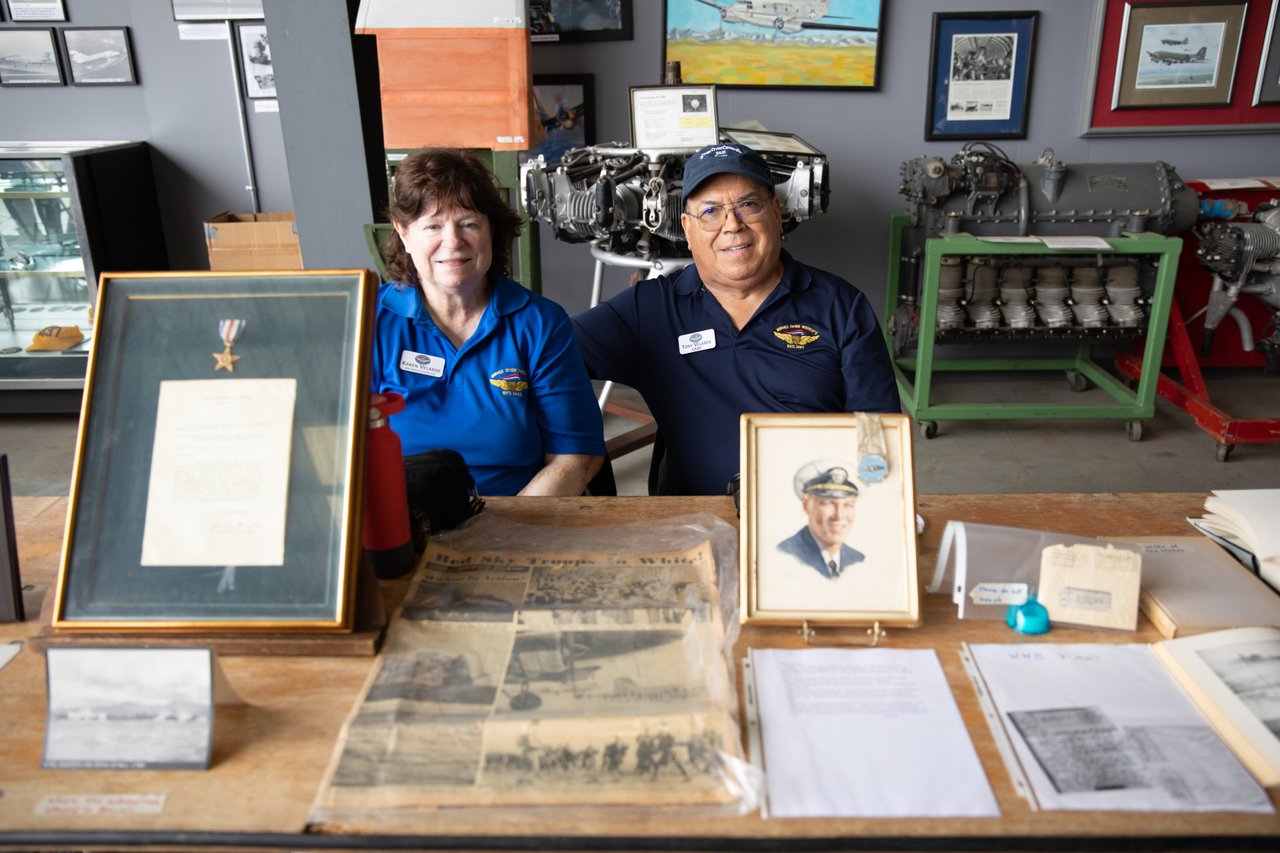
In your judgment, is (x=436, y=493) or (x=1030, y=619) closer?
(x=1030, y=619)

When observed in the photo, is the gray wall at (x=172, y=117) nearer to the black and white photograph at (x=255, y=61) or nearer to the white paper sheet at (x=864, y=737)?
the black and white photograph at (x=255, y=61)

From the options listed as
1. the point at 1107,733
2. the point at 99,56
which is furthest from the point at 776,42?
the point at 1107,733

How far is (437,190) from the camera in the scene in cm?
165

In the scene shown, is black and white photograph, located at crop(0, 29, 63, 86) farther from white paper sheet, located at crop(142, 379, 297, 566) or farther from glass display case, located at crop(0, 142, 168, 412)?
white paper sheet, located at crop(142, 379, 297, 566)

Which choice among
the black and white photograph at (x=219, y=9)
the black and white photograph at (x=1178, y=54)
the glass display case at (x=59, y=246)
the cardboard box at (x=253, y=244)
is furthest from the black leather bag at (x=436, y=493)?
the black and white photograph at (x=1178, y=54)

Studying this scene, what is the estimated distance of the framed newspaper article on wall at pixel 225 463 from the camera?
1.01m

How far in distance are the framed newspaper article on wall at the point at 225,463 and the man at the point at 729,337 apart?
917 millimetres

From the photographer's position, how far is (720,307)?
1909mm

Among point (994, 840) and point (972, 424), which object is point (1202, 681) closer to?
point (994, 840)

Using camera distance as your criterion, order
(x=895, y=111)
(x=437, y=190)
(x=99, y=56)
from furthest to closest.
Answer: (x=99, y=56) < (x=895, y=111) < (x=437, y=190)

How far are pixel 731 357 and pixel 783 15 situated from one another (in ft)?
8.81

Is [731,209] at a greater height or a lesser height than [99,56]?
lesser

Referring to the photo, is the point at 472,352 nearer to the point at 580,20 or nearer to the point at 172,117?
the point at 580,20

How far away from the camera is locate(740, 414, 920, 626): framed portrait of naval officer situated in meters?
1.06
